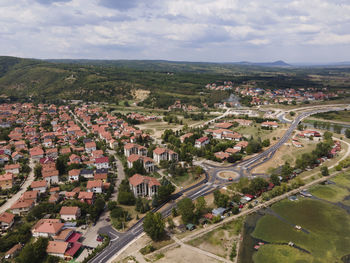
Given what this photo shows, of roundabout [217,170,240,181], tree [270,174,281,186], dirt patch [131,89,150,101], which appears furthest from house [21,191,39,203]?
dirt patch [131,89,150,101]

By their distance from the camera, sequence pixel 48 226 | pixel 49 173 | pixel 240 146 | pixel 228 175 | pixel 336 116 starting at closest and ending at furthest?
pixel 48 226
pixel 49 173
pixel 228 175
pixel 240 146
pixel 336 116

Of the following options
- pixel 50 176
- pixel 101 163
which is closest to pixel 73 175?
pixel 50 176

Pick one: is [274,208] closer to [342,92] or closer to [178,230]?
[178,230]

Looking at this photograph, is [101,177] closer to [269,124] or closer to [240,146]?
[240,146]

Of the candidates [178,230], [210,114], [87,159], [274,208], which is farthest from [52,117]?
[274,208]

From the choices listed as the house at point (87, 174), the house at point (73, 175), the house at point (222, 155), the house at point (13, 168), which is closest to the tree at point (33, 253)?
the house at point (73, 175)

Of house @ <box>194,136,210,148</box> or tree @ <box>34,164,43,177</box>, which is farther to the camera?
house @ <box>194,136,210,148</box>

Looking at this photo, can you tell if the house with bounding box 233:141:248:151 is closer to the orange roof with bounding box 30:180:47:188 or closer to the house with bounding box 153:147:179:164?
the house with bounding box 153:147:179:164
